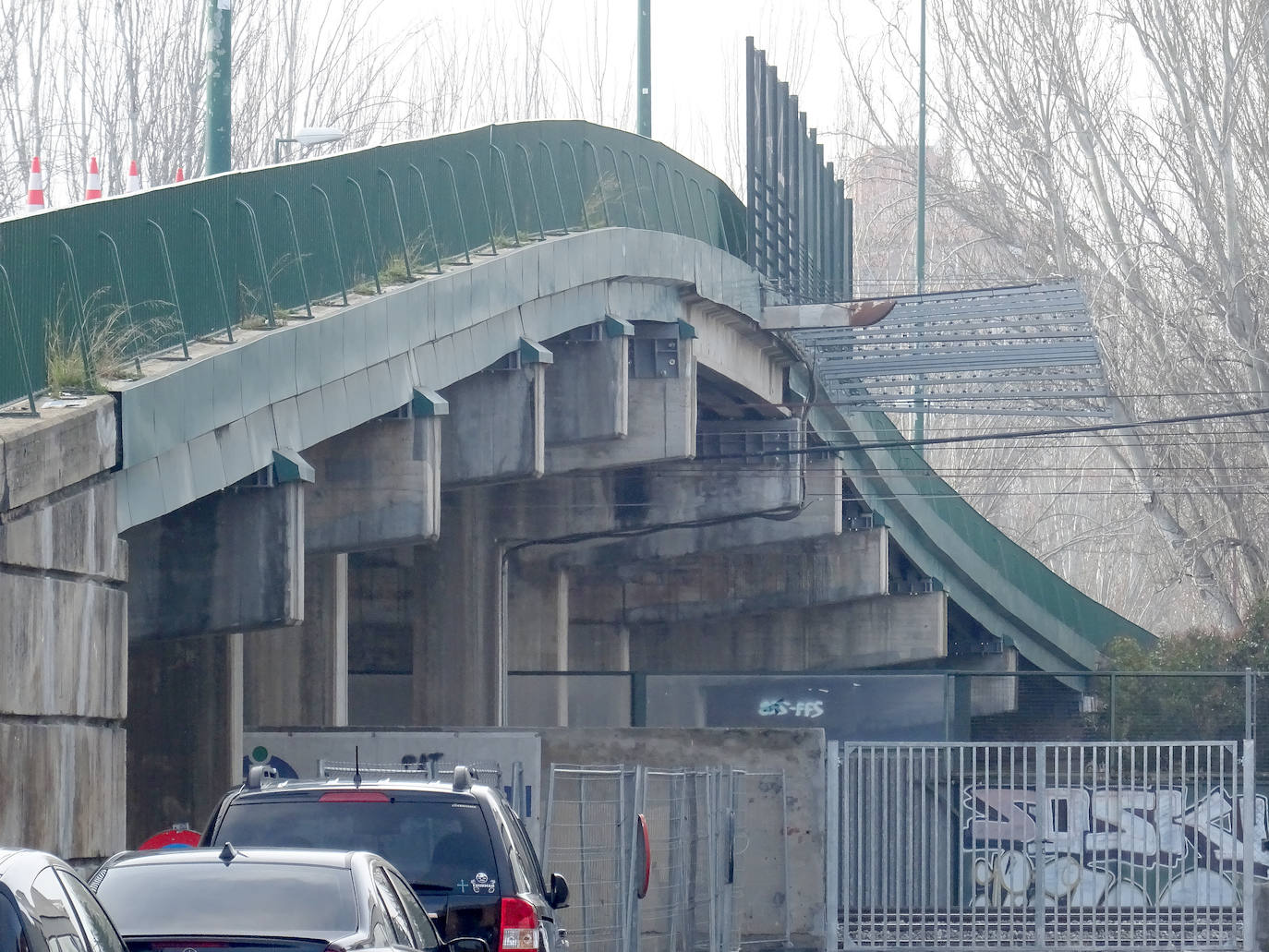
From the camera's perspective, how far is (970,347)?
89.9 ft

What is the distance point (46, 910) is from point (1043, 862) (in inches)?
588

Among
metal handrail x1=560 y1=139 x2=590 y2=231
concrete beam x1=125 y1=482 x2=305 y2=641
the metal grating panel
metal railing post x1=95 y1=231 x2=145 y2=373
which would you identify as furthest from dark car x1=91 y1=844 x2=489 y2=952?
the metal grating panel

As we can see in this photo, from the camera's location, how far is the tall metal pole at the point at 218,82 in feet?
60.5

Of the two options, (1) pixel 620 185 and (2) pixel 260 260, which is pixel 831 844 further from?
(1) pixel 620 185

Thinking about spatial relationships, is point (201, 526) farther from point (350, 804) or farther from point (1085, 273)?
point (1085, 273)

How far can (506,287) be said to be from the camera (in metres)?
20.9

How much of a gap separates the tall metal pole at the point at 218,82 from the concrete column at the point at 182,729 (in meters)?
5.14

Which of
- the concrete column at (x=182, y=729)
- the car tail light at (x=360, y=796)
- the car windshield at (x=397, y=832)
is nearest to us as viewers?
the car windshield at (x=397, y=832)

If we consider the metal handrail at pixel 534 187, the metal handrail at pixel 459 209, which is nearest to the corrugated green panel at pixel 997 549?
the metal handrail at pixel 534 187

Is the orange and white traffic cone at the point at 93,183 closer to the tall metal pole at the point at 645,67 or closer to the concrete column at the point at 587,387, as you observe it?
the concrete column at the point at 587,387

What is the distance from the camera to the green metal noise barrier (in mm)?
12523

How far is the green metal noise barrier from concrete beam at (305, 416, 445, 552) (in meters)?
1.58

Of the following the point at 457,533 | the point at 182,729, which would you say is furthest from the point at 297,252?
the point at 457,533

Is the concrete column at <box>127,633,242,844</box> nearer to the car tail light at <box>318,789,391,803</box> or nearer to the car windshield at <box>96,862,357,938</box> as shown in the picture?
the car tail light at <box>318,789,391,803</box>
